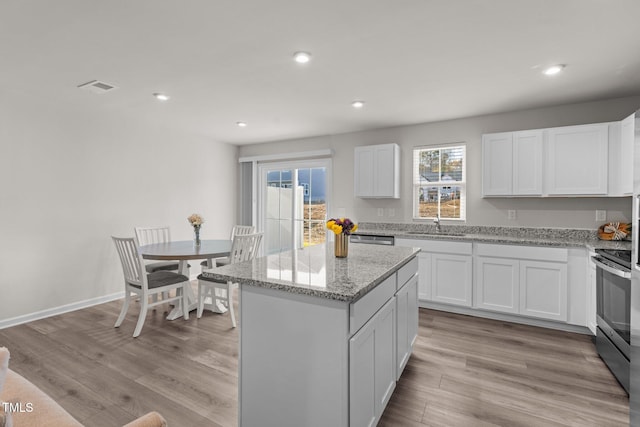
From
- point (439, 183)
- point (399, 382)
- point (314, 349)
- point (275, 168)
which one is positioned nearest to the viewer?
point (314, 349)

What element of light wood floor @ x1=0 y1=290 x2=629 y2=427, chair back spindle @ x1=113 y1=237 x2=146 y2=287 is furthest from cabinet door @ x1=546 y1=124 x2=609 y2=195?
chair back spindle @ x1=113 y1=237 x2=146 y2=287

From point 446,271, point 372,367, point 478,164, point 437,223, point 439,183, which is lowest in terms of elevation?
point 372,367

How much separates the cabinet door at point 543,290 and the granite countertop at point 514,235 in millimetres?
244

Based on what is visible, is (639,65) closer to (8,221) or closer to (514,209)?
(514,209)

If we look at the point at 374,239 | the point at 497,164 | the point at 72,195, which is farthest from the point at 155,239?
the point at 497,164

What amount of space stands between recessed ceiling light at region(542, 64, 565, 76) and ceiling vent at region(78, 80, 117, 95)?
4012 millimetres

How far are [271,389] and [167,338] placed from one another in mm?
1894

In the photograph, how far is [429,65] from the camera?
265cm

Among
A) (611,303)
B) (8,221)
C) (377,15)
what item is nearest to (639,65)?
(611,303)

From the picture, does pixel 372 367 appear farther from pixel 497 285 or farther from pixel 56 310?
pixel 56 310

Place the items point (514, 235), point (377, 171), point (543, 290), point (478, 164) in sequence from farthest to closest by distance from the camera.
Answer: point (377, 171) → point (478, 164) → point (514, 235) → point (543, 290)

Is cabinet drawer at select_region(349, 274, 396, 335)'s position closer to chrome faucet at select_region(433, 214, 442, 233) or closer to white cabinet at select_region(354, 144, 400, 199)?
chrome faucet at select_region(433, 214, 442, 233)

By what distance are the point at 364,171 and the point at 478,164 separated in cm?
149

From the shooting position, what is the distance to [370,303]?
1627mm
